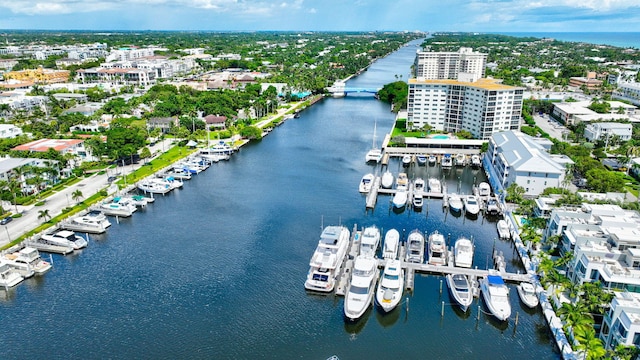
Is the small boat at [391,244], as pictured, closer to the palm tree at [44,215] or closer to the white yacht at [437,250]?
the white yacht at [437,250]

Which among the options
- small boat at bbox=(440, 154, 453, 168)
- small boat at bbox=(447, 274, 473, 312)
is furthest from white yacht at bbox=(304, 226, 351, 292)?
small boat at bbox=(440, 154, 453, 168)

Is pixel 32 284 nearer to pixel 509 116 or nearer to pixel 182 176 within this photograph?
pixel 182 176

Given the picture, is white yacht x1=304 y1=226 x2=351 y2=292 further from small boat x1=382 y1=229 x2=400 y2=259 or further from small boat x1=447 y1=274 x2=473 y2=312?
small boat x1=447 y1=274 x2=473 y2=312

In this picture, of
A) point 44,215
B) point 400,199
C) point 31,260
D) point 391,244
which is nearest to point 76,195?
point 44,215

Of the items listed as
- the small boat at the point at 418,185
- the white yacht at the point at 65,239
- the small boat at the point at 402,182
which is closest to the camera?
the white yacht at the point at 65,239

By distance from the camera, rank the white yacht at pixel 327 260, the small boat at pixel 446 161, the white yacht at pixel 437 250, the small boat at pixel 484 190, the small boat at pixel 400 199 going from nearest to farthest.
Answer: the white yacht at pixel 327 260, the white yacht at pixel 437 250, the small boat at pixel 400 199, the small boat at pixel 484 190, the small boat at pixel 446 161

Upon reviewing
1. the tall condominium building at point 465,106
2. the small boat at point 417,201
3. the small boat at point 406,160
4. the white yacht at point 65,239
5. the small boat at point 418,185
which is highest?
the tall condominium building at point 465,106

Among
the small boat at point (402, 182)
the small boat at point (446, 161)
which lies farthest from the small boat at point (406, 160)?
the small boat at point (402, 182)

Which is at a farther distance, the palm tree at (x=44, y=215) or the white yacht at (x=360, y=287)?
the palm tree at (x=44, y=215)
